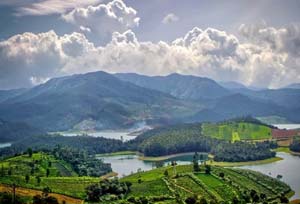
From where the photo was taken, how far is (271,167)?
15625 centimetres

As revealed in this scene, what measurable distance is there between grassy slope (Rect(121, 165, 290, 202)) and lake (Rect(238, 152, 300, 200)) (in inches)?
308

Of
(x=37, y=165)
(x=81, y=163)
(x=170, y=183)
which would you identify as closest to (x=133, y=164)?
(x=81, y=163)

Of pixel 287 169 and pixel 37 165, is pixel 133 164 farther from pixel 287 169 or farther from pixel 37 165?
pixel 37 165

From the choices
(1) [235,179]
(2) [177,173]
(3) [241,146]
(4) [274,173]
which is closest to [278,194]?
(1) [235,179]

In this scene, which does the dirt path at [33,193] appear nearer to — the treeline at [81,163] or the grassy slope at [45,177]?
the grassy slope at [45,177]

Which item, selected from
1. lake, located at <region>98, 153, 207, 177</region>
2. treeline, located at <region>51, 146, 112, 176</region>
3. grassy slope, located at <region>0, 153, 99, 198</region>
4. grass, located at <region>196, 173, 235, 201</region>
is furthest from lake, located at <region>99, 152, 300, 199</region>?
grassy slope, located at <region>0, 153, 99, 198</region>

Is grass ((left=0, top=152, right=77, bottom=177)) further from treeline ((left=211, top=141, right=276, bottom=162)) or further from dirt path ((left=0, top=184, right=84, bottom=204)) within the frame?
treeline ((left=211, top=141, right=276, bottom=162))

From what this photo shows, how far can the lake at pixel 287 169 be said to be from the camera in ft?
399

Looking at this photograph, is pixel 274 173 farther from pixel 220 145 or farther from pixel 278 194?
pixel 220 145

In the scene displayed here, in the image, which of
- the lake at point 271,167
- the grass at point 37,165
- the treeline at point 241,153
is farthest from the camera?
the treeline at point 241,153

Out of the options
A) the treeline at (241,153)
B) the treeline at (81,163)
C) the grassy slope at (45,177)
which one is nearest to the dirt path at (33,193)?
the grassy slope at (45,177)

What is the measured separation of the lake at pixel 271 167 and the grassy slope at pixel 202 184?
25.7ft

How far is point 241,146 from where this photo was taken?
187 meters

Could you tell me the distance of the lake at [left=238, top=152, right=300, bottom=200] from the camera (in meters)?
122
